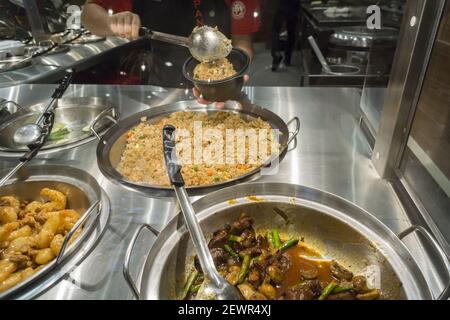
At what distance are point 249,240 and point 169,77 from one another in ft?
7.90

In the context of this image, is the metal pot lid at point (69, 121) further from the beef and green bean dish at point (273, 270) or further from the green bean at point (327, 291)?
the green bean at point (327, 291)

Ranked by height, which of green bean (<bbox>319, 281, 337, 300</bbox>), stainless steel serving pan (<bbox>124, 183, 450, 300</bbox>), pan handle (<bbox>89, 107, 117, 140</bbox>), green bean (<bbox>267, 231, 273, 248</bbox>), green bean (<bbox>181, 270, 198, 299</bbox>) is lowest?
green bean (<bbox>181, 270, 198, 299</bbox>)

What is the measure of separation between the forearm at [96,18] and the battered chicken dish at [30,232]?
1.70 m

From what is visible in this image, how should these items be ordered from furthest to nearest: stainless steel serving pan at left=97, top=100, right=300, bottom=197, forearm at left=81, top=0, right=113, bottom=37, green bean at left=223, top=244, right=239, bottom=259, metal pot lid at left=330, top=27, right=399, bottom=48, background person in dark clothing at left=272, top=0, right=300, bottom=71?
background person in dark clothing at left=272, top=0, right=300, bottom=71 < metal pot lid at left=330, top=27, right=399, bottom=48 < forearm at left=81, top=0, right=113, bottom=37 < stainless steel serving pan at left=97, top=100, right=300, bottom=197 < green bean at left=223, top=244, right=239, bottom=259

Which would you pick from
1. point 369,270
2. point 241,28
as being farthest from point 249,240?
point 241,28

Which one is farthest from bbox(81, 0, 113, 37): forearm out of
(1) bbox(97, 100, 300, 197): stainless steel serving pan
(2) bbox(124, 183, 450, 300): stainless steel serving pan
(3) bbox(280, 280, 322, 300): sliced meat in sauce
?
(3) bbox(280, 280, 322, 300): sliced meat in sauce

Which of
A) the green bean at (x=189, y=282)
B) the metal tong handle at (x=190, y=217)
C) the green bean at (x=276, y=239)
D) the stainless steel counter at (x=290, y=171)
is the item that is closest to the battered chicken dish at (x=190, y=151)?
the stainless steel counter at (x=290, y=171)

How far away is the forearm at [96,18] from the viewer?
2604 millimetres

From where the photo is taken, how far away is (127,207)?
1410 millimetres

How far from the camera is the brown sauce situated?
1156 millimetres

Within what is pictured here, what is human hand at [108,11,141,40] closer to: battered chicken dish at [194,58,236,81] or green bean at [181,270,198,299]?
battered chicken dish at [194,58,236,81]

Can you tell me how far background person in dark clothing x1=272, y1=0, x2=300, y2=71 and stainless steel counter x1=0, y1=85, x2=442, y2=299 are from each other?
469cm

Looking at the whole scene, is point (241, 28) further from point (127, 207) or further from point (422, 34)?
point (127, 207)

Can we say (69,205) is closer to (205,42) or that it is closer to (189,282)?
(189,282)
